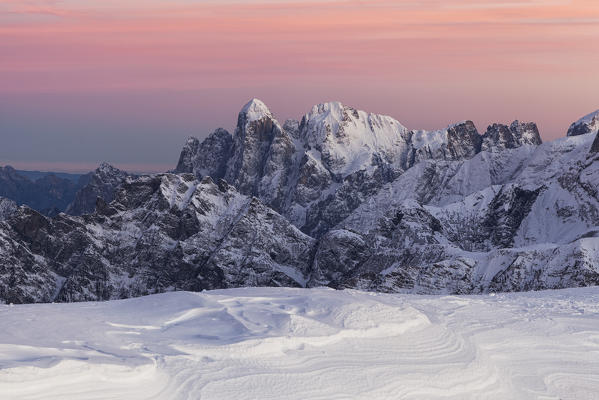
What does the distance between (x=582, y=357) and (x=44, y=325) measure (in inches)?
992

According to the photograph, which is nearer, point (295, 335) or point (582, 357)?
point (295, 335)

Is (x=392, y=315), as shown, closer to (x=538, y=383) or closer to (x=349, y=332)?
(x=349, y=332)

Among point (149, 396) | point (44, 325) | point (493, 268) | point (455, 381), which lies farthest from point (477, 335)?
point (493, 268)

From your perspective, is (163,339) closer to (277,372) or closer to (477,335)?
(277,372)

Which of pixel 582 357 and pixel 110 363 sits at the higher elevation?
pixel 110 363

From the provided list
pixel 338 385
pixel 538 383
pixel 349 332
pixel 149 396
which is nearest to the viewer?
pixel 149 396

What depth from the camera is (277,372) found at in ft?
92.0

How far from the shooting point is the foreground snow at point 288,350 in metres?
26.0

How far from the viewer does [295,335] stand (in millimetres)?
31641

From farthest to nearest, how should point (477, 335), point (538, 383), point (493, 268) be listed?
1. point (493, 268)
2. point (477, 335)
3. point (538, 383)

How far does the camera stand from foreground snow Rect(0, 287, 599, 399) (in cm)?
2603

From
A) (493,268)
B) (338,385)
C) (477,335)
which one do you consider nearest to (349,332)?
(338,385)

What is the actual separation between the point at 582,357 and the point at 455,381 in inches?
342

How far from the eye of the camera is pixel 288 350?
1198 inches
